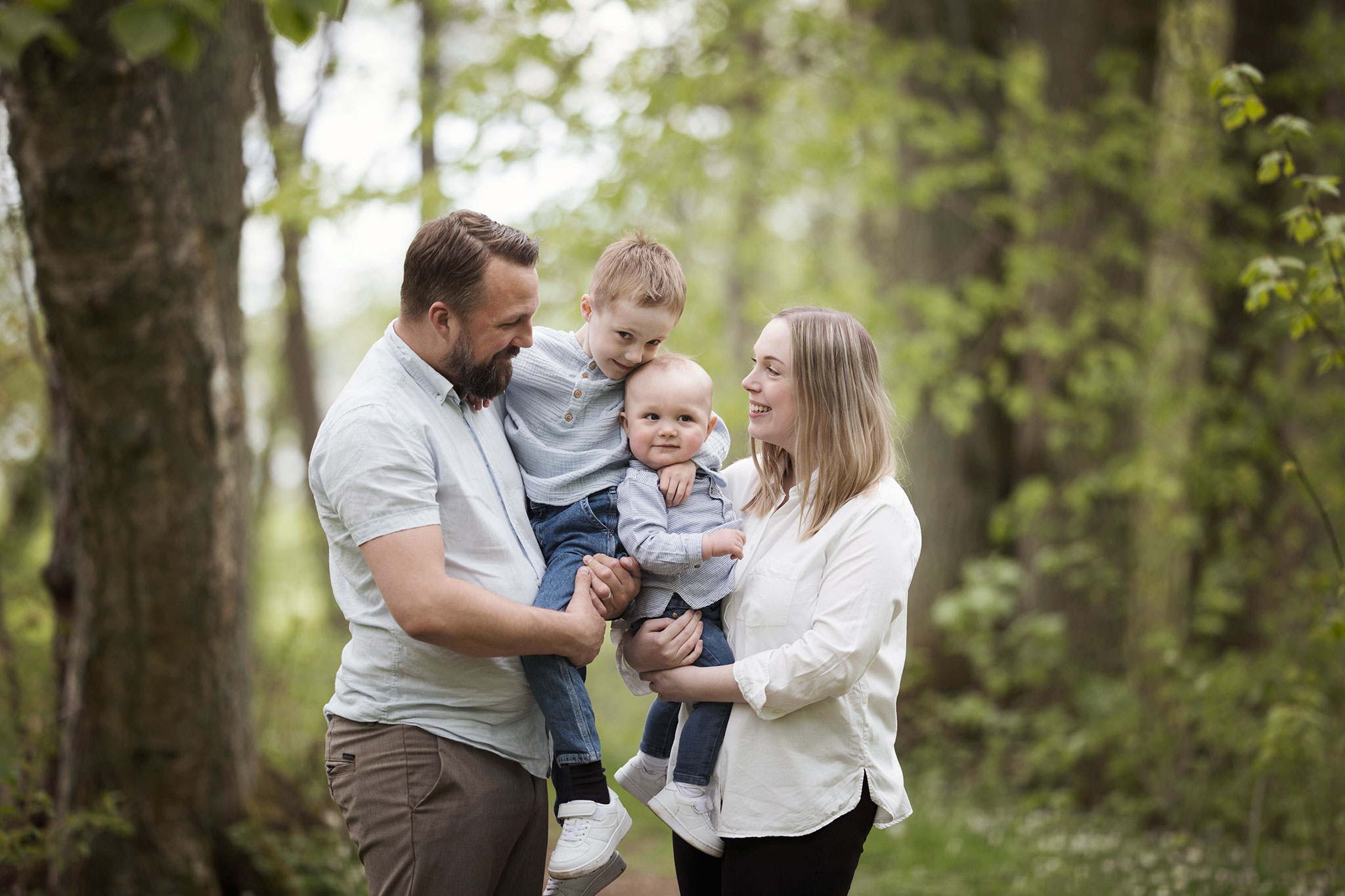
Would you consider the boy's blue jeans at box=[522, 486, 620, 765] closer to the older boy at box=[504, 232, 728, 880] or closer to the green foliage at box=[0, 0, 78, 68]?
the older boy at box=[504, 232, 728, 880]

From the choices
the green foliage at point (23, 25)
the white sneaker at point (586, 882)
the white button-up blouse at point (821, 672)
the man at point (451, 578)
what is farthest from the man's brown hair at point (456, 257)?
the white sneaker at point (586, 882)

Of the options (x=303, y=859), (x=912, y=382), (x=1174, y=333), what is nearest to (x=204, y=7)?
(x=303, y=859)

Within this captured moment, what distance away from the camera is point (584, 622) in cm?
227

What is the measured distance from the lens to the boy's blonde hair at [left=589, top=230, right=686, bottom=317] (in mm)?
2494

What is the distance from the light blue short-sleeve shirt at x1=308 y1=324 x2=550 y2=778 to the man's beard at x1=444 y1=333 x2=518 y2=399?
0.11 feet

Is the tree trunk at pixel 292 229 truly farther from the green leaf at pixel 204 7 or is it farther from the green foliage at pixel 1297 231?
the green foliage at pixel 1297 231

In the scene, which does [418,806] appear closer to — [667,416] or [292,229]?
[667,416]

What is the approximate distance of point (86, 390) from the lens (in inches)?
141

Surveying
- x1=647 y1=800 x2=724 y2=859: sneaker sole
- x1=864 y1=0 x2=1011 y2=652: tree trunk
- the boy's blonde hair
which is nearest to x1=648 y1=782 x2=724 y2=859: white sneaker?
x1=647 y1=800 x2=724 y2=859: sneaker sole

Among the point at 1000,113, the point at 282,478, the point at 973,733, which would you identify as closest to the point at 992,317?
the point at 1000,113

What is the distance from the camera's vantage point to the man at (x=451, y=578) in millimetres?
2174

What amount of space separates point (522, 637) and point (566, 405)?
0.64 meters

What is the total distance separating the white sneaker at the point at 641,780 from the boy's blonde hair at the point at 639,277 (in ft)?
3.79

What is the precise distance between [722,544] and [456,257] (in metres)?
0.88
